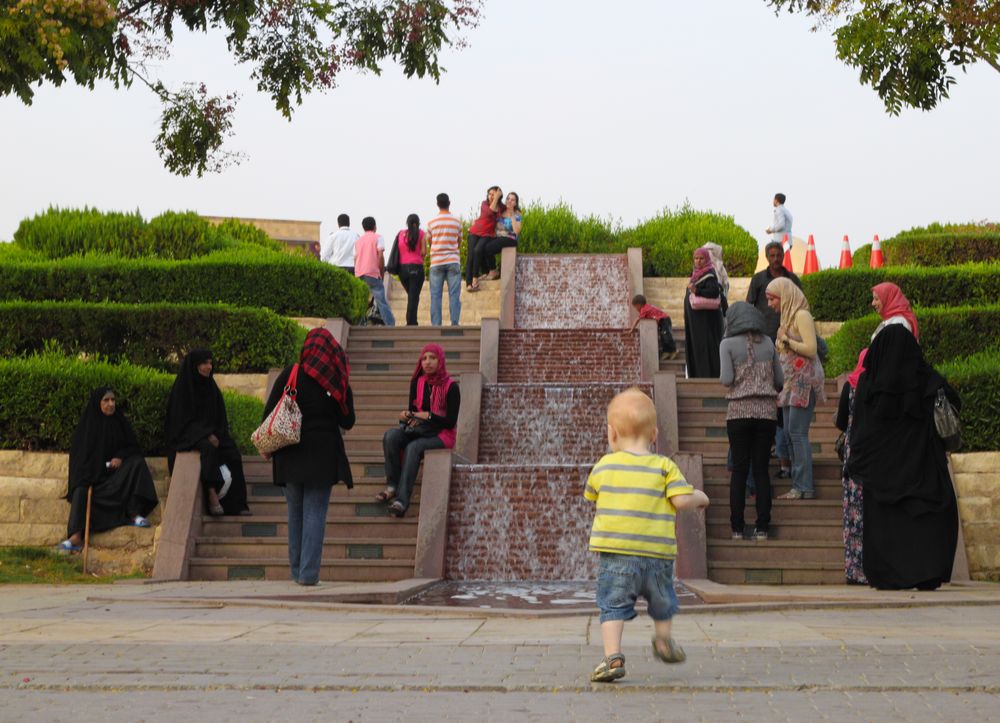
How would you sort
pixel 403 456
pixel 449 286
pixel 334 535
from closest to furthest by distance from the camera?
pixel 334 535
pixel 403 456
pixel 449 286

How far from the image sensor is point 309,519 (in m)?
11.2

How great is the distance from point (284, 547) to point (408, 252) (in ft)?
33.0

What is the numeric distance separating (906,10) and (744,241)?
1388cm

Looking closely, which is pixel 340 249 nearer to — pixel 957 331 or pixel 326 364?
pixel 957 331

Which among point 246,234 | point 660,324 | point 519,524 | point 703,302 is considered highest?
point 246,234

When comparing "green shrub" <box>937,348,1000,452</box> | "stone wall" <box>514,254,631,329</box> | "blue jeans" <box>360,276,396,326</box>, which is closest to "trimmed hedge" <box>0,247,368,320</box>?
"blue jeans" <box>360,276,396,326</box>

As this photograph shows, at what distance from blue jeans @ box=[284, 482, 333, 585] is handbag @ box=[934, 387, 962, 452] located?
455 centimetres

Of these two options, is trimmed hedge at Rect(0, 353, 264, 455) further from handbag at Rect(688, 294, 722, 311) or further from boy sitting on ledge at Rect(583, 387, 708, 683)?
boy sitting on ledge at Rect(583, 387, 708, 683)

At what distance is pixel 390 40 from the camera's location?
52.2 ft

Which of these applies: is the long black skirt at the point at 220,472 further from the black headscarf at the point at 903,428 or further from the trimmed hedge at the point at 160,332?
the black headscarf at the point at 903,428

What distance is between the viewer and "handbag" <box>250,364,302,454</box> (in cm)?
1087

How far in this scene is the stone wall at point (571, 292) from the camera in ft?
80.0

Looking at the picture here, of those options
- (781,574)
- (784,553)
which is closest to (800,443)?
(784,553)

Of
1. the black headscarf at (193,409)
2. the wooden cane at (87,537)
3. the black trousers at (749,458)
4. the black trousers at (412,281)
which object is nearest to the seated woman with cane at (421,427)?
the black headscarf at (193,409)
